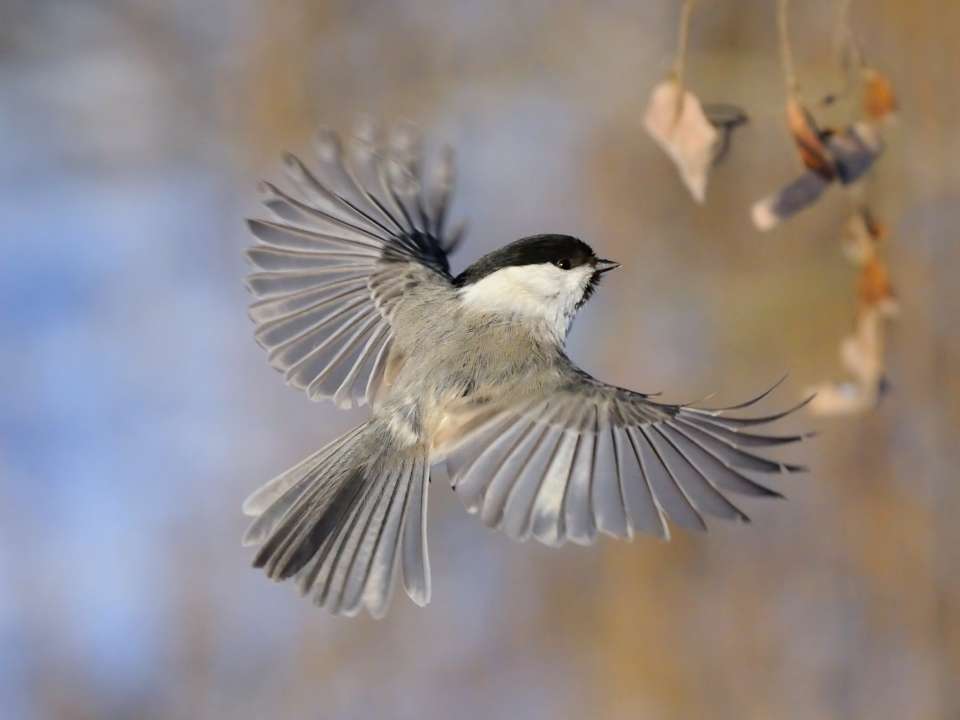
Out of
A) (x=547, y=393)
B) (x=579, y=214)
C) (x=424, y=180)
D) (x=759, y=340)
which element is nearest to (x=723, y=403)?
(x=759, y=340)

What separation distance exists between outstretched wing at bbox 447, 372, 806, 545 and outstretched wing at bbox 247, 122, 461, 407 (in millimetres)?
280

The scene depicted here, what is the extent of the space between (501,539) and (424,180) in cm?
144

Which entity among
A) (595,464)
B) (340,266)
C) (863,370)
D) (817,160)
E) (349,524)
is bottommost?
(349,524)

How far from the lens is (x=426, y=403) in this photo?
4.66ft

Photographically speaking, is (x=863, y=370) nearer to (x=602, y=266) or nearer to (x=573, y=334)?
(x=602, y=266)

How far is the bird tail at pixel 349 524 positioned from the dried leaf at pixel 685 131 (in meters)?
0.47

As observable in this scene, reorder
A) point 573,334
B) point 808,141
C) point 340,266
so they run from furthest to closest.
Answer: point 573,334 → point 340,266 → point 808,141

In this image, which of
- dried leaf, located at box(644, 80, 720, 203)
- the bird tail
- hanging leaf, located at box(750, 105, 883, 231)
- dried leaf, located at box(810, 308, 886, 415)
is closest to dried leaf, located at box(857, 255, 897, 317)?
dried leaf, located at box(810, 308, 886, 415)

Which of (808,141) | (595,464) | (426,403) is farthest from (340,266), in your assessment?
(808,141)

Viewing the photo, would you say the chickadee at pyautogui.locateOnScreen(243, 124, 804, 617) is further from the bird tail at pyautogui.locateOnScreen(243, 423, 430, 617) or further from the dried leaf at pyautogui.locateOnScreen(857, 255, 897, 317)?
the dried leaf at pyautogui.locateOnScreen(857, 255, 897, 317)

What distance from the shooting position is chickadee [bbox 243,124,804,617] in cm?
129

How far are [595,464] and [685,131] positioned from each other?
0.38 meters

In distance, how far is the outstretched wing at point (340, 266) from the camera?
1561 mm

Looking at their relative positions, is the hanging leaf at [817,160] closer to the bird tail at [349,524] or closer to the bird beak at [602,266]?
the bird beak at [602,266]
